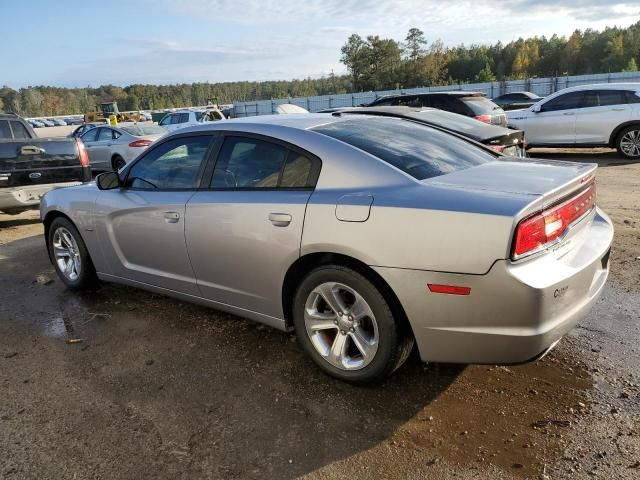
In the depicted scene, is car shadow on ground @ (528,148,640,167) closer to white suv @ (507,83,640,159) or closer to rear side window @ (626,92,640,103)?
white suv @ (507,83,640,159)

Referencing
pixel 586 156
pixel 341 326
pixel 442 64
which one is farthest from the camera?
pixel 442 64

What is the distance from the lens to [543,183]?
275 centimetres

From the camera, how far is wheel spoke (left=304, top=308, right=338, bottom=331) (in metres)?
3.03

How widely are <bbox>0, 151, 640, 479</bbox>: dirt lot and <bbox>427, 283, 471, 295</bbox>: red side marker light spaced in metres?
0.72

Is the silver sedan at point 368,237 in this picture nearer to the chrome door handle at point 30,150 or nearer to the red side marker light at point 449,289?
the red side marker light at point 449,289

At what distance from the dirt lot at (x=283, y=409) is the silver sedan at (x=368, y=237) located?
295 mm

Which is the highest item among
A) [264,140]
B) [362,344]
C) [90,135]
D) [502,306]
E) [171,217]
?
[264,140]

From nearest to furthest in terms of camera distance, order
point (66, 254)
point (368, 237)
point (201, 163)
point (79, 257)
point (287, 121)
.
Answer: point (368, 237)
point (287, 121)
point (201, 163)
point (79, 257)
point (66, 254)

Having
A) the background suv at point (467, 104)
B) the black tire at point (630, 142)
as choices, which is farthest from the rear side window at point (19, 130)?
the black tire at point (630, 142)

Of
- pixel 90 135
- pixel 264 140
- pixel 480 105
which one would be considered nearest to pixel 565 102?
pixel 480 105

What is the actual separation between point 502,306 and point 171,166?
2687 millimetres

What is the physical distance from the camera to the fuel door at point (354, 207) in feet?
8.99

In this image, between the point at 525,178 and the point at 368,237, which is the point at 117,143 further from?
the point at 525,178

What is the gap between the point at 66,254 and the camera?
16.6 feet
